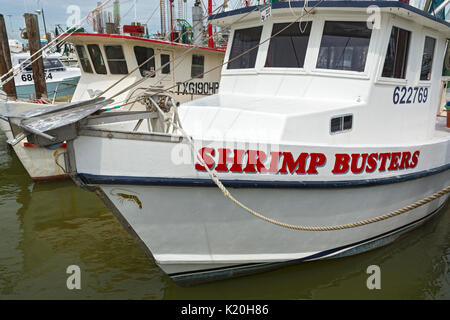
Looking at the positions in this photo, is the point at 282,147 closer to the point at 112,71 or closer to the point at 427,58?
the point at 427,58

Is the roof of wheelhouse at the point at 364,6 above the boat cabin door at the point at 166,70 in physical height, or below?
above

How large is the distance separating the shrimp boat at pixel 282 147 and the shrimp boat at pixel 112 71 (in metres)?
4.27

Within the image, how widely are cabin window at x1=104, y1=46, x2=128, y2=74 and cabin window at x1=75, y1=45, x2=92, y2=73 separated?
75cm

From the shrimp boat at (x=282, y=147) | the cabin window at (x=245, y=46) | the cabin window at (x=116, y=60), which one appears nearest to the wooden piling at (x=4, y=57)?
the cabin window at (x=116, y=60)

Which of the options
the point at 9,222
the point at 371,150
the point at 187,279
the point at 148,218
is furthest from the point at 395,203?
the point at 9,222

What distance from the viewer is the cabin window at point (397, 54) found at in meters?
4.45

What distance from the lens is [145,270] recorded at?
15.6ft

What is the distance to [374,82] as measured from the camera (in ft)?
14.2

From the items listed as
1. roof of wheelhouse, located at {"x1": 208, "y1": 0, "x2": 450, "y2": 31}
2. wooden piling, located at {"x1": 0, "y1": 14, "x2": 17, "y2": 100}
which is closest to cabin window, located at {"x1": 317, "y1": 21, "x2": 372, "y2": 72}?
roof of wheelhouse, located at {"x1": 208, "y1": 0, "x2": 450, "y2": 31}

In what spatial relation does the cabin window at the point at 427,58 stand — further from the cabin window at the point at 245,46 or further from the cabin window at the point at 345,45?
the cabin window at the point at 245,46

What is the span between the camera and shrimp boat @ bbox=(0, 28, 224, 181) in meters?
8.18

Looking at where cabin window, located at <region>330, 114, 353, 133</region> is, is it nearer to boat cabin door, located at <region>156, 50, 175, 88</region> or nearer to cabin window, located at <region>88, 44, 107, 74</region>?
boat cabin door, located at <region>156, 50, 175, 88</region>

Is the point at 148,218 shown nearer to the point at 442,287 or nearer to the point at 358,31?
the point at 358,31
